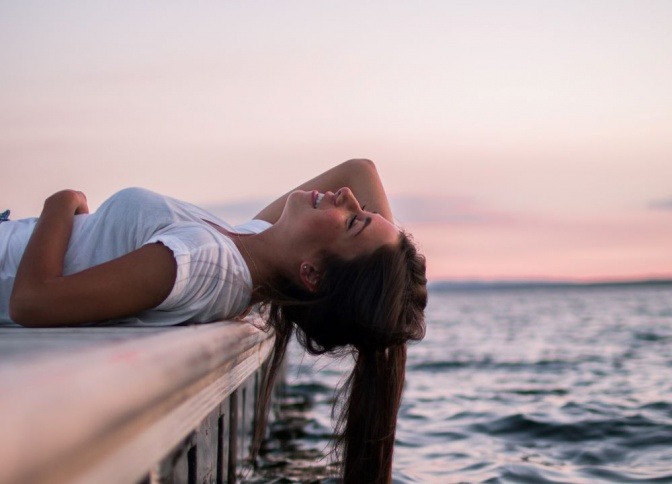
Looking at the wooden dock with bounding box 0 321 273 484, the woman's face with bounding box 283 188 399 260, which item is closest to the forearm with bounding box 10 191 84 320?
the woman's face with bounding box 283 188 399 260

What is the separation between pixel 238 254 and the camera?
10.2ft

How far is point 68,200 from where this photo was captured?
3.01 m

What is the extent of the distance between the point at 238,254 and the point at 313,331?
1.62 ft

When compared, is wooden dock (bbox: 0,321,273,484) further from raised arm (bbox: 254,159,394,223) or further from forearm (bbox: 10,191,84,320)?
raised arm (bbox: 254,159,394,223)

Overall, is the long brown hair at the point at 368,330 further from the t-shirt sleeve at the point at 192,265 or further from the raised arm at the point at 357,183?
the raised arm at the point at 357,183

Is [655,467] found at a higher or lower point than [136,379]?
lower

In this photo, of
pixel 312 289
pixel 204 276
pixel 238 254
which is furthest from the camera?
pixel 312 289

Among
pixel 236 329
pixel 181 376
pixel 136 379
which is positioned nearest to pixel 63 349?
pixel 181 376

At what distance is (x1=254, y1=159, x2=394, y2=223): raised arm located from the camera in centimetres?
407

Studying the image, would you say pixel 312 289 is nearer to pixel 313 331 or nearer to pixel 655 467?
pixel 313 331

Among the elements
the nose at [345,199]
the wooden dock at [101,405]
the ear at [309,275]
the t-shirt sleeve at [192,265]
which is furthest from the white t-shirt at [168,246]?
the wooden dock at [101,405]

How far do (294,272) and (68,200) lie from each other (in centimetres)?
88

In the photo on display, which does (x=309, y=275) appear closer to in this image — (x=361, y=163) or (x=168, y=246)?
(x=168, y=246)

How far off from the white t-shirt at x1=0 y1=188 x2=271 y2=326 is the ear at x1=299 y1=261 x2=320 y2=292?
0.74 feet
